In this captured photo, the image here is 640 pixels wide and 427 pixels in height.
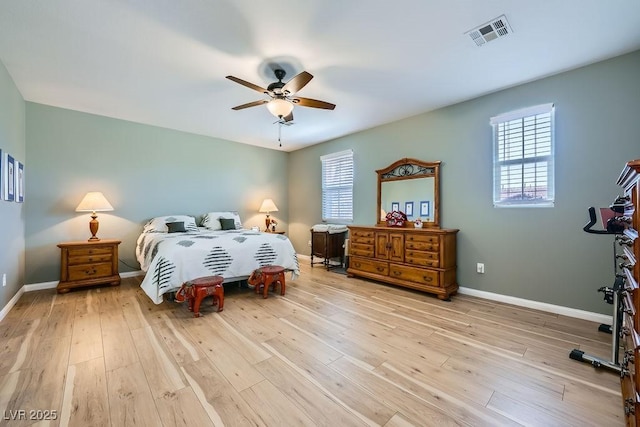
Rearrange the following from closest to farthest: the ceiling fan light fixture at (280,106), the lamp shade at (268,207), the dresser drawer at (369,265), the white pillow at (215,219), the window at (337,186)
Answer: the ceiling fan light fixture at (280,106) < the dresser drawer at (369,265) < the white pillow at (215,219) < the window at (337,186) < the lamp shade at (268,207)

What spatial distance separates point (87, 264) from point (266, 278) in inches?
104

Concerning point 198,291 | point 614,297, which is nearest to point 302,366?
point 198,291

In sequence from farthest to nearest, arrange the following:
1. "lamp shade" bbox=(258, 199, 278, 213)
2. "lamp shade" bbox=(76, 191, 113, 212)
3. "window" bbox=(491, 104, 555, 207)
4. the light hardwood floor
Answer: "lamp shade" bbox=(258, 199, 278, 213) < "lamp shade" bbox=(76, 191, 113, 212) < "window" bbox=(491, 104, 555, 207) < the light hardwood floor

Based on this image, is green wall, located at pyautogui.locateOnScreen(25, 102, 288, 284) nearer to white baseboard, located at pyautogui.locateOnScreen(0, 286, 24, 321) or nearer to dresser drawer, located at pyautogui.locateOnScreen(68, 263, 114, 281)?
white baseboard, located at pyautogui.locateOnScreen(0, 286, 24, 321)

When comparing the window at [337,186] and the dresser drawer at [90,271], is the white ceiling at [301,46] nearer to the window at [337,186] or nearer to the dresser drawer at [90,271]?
the window at [337,186]

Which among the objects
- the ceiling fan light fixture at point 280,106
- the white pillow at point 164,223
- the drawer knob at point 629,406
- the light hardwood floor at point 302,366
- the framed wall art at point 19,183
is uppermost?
the ceiling fan light fixture at point 280,106

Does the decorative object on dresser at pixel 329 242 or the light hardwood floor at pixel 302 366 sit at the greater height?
the decorative object on dresser at pixel 329 242

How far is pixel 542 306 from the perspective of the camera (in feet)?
9.98

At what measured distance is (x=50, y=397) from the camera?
1606 mm

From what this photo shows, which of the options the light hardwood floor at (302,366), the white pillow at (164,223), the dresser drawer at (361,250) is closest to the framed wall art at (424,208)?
the dresser drawer at (361,250)

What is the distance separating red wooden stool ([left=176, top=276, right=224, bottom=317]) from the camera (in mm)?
2907

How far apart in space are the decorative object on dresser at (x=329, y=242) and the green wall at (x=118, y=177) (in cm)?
173

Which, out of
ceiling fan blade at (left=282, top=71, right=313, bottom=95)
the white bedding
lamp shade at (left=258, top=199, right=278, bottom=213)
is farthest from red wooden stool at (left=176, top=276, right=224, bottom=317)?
lamp shade at (left=258, top=199, right=278, bottom=213)

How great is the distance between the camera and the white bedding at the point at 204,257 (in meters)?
3.04
